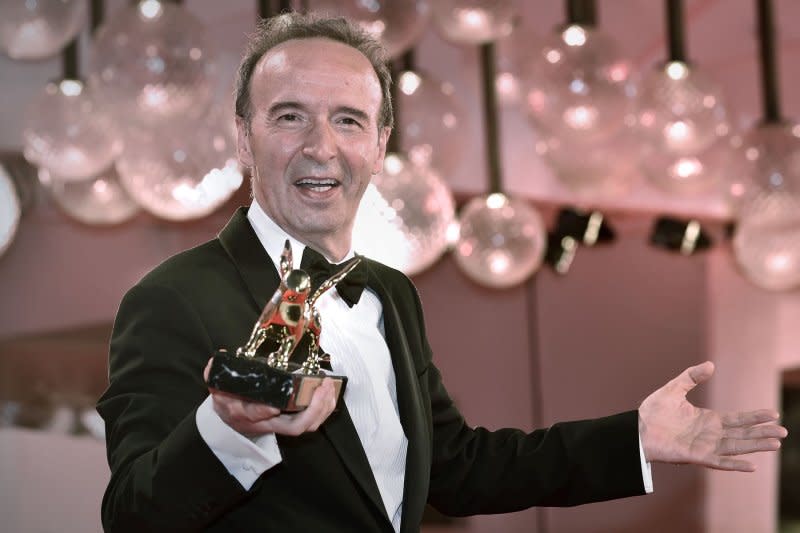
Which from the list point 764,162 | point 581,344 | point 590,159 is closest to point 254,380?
point 764,162

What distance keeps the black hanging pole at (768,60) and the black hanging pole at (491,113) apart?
2.50ft

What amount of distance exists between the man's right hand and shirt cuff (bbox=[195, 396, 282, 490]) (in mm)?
37

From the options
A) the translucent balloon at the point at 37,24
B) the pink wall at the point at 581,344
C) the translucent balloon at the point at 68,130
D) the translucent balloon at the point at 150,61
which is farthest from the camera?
the pink wall at the point at 581,344

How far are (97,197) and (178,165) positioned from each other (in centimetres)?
66

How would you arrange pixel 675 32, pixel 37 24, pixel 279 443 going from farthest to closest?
pixel 675 32 < pixel 37 24 < pixel 279 443

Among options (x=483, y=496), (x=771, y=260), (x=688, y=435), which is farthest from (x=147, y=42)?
(x=771, y=260)

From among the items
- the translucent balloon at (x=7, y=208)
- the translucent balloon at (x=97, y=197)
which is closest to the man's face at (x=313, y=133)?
the translucent balloon at (x=97, y=197)

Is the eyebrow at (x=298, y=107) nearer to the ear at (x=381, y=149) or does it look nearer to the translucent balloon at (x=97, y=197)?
the ear at (x=381, y=149)

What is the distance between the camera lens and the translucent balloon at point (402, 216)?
9.83ft

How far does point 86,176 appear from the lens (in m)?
3.12

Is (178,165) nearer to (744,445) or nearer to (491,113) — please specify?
(491,113)

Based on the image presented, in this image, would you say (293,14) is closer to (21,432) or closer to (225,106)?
(225,106)

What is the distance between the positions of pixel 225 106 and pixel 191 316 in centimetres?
148

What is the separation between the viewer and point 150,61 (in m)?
2.60
